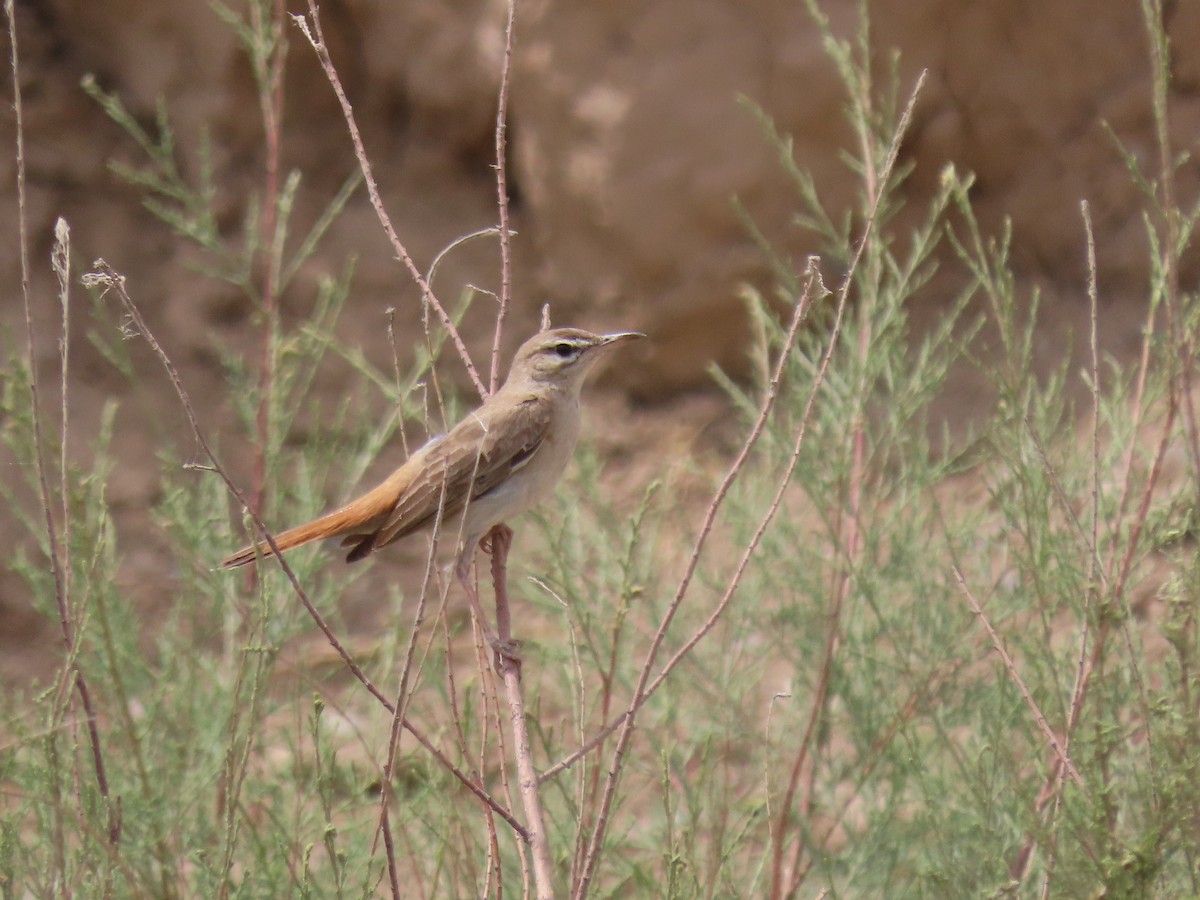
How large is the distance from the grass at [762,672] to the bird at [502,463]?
145mm

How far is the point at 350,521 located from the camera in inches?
176

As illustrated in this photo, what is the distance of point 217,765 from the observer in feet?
13.1

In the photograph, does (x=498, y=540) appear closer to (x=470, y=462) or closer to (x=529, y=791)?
(x=470, y=462)

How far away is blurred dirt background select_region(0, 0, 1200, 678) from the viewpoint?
23.6 ft

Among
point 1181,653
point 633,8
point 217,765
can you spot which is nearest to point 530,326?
point 633,8

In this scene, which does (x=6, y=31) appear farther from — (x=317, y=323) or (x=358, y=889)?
(x=358, y=889)

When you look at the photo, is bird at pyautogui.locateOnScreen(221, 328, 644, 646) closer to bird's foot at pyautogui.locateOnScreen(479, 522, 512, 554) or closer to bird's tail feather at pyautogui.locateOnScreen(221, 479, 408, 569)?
bird's tail feather at pyautogui.locateOnScreen(221, 479, 408, 569)

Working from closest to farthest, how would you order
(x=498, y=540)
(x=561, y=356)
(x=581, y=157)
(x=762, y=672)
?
(x=498, y=540) → (x=561, y=356) → (x=762, y=672) → (x=581, y=157)

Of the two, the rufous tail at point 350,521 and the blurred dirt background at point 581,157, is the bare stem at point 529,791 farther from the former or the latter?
the blurred dirt background at point 581,157

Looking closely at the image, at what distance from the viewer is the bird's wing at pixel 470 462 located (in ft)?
14.7

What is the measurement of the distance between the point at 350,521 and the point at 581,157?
3656 millimetres

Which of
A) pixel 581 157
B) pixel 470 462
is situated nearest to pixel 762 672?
pixel 470 462

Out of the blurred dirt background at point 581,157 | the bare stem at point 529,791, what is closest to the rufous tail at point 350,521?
the bare stem at point 529,791

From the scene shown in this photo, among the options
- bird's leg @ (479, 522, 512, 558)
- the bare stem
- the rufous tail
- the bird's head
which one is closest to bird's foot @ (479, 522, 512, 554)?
bird's leg @ (479, 522, 512, 558)
